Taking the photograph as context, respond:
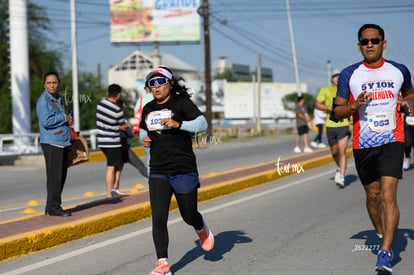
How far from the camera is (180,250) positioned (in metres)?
6.87

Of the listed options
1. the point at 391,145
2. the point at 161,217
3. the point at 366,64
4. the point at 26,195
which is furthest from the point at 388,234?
the point at 26,195

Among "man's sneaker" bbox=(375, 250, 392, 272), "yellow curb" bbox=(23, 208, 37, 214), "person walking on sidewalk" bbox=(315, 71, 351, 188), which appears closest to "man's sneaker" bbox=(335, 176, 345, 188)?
"person walking on sidewalk" bbox=(315, 71, 351, 188)

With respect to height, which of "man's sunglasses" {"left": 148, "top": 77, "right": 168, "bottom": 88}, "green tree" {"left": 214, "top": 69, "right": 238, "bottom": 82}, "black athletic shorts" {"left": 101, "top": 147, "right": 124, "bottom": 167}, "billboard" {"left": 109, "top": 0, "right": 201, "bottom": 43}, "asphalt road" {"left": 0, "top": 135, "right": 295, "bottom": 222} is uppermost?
"billboard" {"left": 109, "top": 0, "right": 201, "bottom": 43}

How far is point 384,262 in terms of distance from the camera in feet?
17.7

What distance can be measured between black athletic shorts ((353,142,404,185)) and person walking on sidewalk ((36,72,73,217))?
12.7 feet

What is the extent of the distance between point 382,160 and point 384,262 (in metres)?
0.84

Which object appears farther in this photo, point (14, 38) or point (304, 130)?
point (14, 38)

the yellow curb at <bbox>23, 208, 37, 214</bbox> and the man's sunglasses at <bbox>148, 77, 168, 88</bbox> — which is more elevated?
the man's sunglasses at <bbox>148, 77, 168, 88</bbox>

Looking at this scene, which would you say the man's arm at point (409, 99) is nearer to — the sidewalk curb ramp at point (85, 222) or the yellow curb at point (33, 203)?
the sidewalk curb ramp at point (85, 222)

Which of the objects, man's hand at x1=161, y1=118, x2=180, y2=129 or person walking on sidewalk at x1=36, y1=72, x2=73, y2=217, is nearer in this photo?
man's hand at x1=161, y1=118, x2=180, y2=129

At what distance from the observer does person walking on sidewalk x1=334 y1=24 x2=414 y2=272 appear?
5656 millimetres

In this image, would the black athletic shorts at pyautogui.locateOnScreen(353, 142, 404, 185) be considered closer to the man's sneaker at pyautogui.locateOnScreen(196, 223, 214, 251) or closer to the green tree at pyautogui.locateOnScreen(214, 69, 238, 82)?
the man's sneaker at pyautogui.locateOnScreen(196, 223, 214, 251)

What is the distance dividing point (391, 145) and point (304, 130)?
16148 millimetres

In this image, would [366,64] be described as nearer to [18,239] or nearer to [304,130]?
[18,239]
